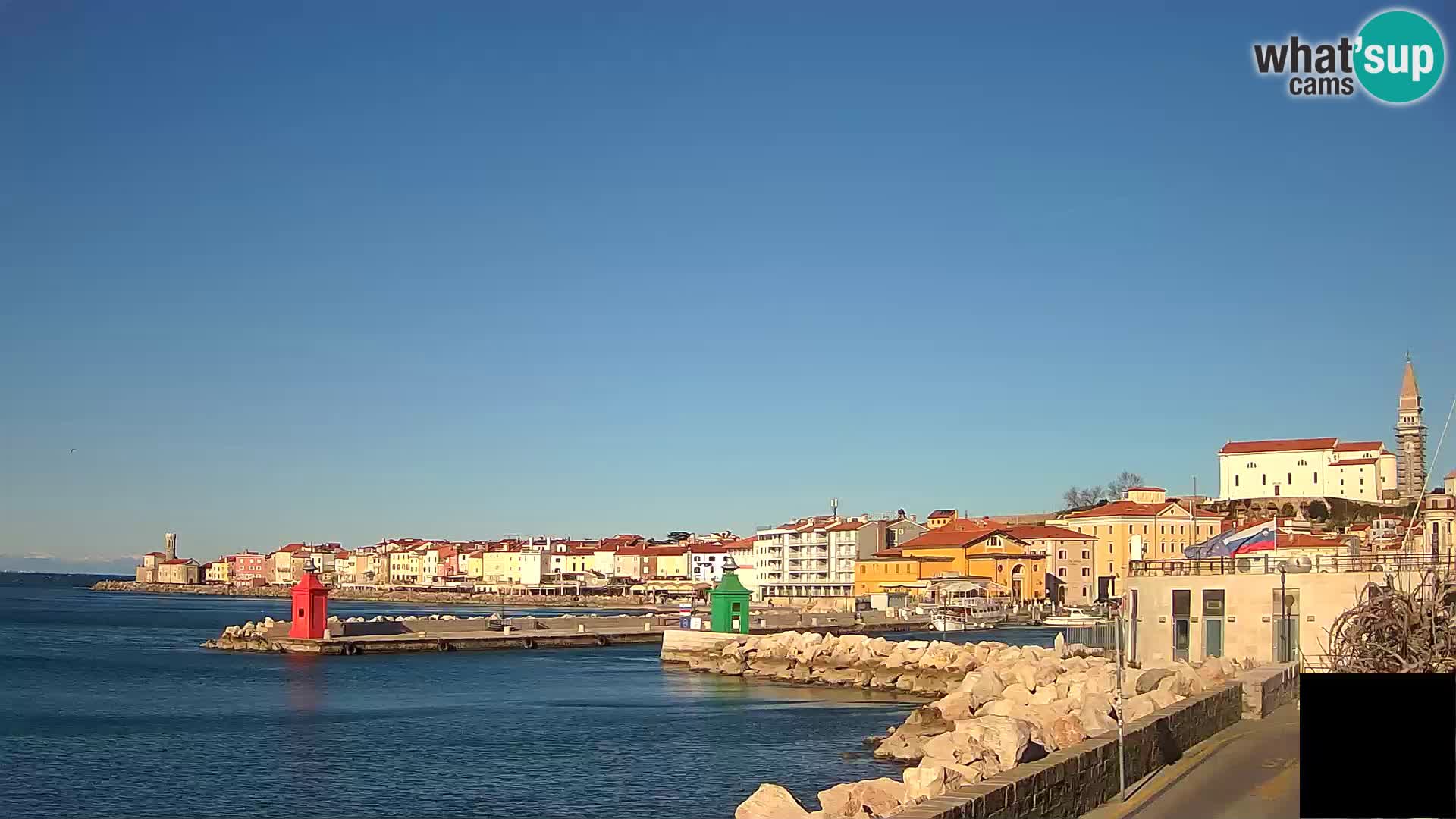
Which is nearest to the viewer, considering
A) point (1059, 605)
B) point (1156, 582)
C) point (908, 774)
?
point (908, 774)

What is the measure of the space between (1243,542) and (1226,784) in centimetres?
2197

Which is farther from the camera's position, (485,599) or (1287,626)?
(485,599)

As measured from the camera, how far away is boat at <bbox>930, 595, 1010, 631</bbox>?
88062mm

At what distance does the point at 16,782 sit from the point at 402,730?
410 inches

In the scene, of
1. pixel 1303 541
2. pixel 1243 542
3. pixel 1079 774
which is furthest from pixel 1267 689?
pixel 1303 541

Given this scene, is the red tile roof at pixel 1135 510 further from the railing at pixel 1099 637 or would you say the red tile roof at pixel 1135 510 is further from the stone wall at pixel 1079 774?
the stone wall at pixel 1079 774

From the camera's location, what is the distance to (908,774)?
1723 cm

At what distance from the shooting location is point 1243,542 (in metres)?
35.2

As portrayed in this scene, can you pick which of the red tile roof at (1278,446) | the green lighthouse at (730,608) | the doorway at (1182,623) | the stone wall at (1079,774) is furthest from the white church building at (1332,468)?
the stone wall at (1079,774)

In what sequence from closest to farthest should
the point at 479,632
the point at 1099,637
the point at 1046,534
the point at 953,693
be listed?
the point at 953,693, the point at 1099,637, the point at 479,632, the point at 1046,534

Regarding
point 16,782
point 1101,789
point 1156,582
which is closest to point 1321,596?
point 1156,582

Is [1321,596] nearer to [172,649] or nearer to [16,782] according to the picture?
[16,782]

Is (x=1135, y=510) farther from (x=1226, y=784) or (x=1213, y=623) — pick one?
(x=1226, y=784)

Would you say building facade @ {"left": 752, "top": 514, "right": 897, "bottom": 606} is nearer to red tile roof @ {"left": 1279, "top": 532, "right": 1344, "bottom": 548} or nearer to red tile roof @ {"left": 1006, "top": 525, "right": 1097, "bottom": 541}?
red tile roof @ {"left": 1006, "top": 525, "right": 1097, "bottom": 541}
